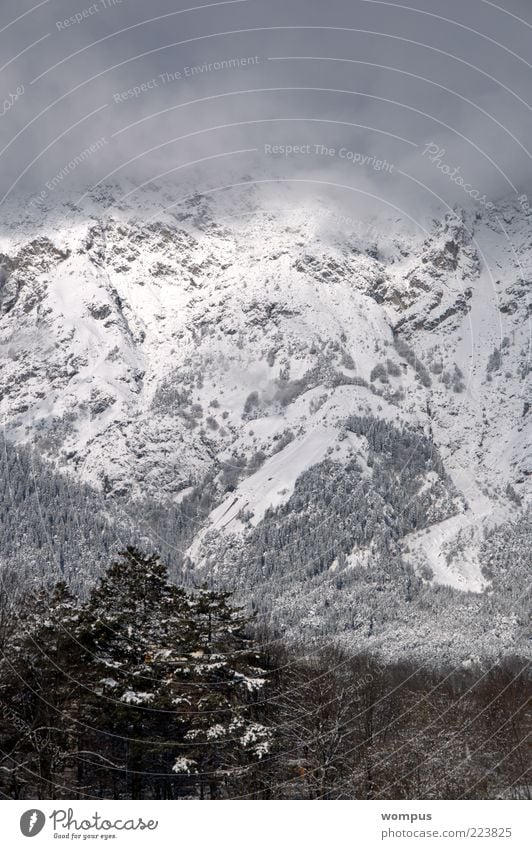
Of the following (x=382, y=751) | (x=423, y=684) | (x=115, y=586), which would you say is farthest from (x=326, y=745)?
(x=423, y=684)

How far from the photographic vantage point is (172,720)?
54.7 m

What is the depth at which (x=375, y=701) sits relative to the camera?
230 feet

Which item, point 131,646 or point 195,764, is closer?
point 195,764

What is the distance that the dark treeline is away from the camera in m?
51.7

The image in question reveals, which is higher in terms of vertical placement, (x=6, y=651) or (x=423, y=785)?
(x=6, y=651)

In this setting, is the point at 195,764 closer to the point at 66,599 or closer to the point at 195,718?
the point at 195,718

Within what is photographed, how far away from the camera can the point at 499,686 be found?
95000 mm

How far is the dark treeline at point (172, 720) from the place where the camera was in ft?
170

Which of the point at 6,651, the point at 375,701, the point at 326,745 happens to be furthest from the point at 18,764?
the point at 375,701

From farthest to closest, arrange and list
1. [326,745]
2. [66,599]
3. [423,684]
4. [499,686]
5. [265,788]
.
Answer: [423,684] → [499,686] → [66,599] → [326,745] → [265,788]
